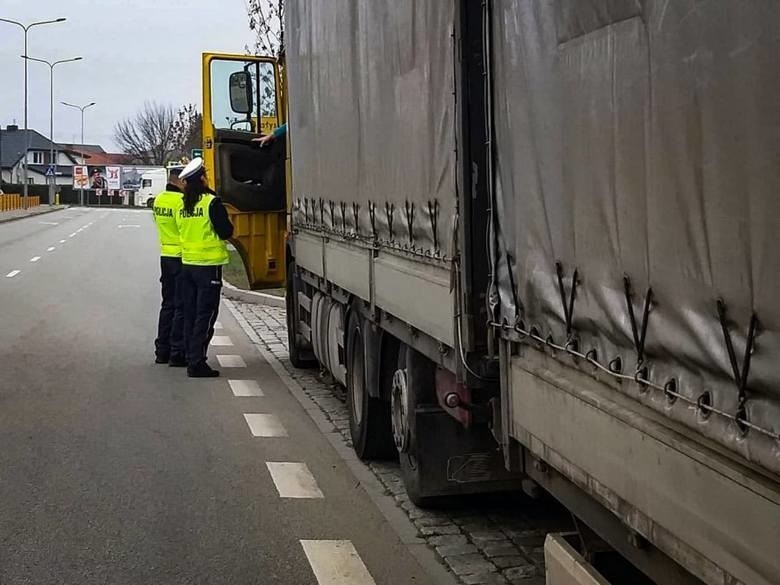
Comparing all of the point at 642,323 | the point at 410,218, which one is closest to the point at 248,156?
the point at 410,218

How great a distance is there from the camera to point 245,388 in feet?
33.7

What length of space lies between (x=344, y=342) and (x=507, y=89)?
4.18 meters

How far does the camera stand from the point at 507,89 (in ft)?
13.0

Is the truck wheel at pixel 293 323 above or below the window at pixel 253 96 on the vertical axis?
below

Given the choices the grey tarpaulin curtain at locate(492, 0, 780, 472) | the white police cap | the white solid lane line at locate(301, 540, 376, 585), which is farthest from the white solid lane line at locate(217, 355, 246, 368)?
the grey tarpaulin curtain at locate(492, 0, 780, 472)

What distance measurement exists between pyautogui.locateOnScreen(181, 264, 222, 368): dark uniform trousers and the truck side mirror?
1835 millimetres

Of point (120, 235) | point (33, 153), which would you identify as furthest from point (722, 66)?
point (33, 153)

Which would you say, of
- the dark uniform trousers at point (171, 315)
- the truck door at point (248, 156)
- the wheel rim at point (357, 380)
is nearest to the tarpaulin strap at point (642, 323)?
the wheel rim at point (357, 380)

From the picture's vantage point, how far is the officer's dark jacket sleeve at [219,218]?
412 inches

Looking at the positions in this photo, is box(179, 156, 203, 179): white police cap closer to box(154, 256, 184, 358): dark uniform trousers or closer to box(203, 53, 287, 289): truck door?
box(203, 53, 287, 289): truck door

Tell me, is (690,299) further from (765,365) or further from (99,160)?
(99,160)

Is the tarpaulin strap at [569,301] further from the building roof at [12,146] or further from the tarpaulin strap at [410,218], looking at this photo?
the building roof at [12,146]

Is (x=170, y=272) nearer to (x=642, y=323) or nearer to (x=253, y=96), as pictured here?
(x=253, y=96)

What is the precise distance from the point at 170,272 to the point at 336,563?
6.65m
